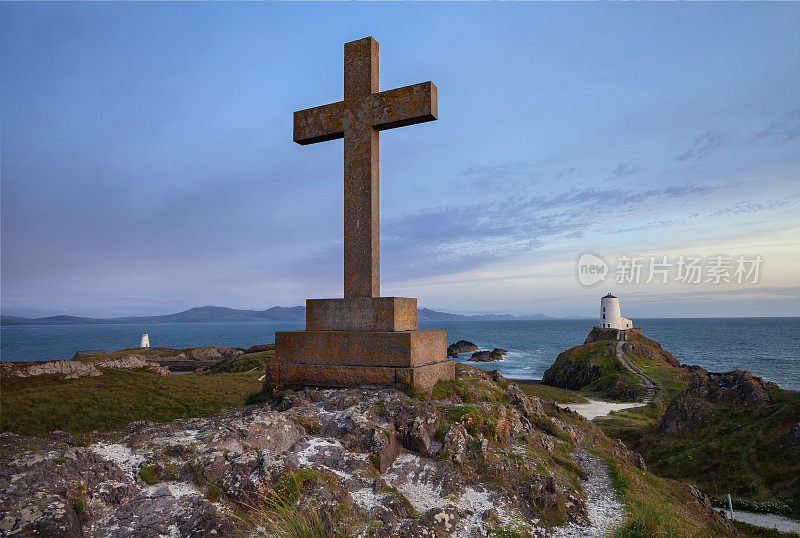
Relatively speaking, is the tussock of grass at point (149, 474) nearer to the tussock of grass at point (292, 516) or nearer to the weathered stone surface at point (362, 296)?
the tussock of grass at point (292, 516)

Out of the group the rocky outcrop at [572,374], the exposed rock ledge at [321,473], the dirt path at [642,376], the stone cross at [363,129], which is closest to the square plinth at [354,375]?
the exposed rock ledge at [321,473]

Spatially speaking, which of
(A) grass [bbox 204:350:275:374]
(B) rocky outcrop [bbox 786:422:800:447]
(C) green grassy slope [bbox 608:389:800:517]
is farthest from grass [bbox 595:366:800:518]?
(A) grass [bbox 204:350:275:374]

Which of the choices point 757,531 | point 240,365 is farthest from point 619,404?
point 240,365

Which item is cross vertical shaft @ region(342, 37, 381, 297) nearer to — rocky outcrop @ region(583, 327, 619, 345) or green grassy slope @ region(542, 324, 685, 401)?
green grassy slope @ region(542, 324, 685, 401)

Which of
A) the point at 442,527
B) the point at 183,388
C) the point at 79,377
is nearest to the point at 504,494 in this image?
the point at 442,527

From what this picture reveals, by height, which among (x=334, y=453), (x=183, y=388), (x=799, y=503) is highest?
(x=334, y=453)

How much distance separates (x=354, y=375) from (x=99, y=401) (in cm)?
948

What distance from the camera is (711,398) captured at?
64.8 feet

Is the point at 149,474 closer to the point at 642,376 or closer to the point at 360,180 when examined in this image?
the point at 360,180

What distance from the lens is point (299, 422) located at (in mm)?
6031

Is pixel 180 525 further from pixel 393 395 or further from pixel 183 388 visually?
pixel 183 388

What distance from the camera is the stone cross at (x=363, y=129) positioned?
8438 mm

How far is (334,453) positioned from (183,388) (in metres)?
11.8

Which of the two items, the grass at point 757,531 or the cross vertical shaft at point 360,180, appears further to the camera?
the grass at point 757,531
